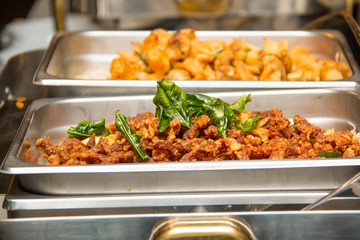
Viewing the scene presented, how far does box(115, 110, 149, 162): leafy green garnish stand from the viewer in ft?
4.96

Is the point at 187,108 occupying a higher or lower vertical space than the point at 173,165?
higher

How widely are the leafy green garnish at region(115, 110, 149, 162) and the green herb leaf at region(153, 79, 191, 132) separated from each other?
108 millimetres

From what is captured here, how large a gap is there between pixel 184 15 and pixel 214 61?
1370 millimetres

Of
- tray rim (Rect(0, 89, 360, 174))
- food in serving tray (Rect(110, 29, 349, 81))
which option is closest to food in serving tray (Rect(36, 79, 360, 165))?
tray rim (Rect(0, 89, 360, 174))

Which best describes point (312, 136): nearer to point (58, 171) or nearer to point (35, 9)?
point (58, 171)

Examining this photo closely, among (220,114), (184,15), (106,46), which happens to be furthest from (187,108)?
(184,15)

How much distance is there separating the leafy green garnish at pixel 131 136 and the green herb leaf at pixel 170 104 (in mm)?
108

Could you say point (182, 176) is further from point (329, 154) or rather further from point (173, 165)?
point (329, 154)

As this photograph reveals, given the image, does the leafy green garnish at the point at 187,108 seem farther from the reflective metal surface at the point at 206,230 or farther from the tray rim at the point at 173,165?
the reflective metal surface at the point at 206,230

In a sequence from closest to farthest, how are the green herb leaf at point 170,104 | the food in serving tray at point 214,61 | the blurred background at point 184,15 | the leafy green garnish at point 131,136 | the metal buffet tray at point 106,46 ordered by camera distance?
the leafy green garnish at point 131,136 < the green herb leaf at point 170,104 < the food in serving tray at point 214,61 < the metal buffet tray at point 106,46 < the blurred background at point 184,15

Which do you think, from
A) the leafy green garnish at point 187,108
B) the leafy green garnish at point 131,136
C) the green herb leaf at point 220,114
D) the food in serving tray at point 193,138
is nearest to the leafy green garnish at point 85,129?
the food in serving tray at point 193,138

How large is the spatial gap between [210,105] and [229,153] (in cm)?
22

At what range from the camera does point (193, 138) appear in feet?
5.20

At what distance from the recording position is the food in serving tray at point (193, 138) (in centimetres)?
152
